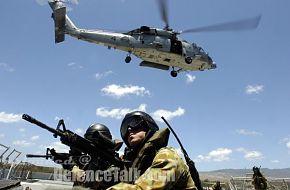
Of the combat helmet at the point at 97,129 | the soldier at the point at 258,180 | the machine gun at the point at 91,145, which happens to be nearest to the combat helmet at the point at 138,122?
the machine gun at the point at 91,145

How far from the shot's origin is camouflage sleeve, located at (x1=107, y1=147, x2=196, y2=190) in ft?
8.94

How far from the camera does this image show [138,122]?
3375 mm

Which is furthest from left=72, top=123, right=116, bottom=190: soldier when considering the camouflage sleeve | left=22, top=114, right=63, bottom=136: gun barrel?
the camouflage sleeve

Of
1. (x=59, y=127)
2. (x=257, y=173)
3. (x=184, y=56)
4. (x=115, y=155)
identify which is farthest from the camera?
(x=184, y=56)

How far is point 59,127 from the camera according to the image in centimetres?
546

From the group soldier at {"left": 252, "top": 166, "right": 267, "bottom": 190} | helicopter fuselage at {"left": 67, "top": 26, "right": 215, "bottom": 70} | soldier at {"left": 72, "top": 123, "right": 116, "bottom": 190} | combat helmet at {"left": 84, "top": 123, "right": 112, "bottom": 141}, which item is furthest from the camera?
helicopter fuselage at {"left": 67, "top": 26, "right": 215, "bottom": 70}

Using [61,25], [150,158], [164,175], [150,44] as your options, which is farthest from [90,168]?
[61,25]

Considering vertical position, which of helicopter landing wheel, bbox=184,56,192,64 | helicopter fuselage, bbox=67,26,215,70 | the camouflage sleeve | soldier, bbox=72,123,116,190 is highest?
helicopter fuselage, bbox=67,26,215,70

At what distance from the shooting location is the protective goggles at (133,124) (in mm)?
3367

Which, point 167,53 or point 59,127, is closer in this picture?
point 59,127

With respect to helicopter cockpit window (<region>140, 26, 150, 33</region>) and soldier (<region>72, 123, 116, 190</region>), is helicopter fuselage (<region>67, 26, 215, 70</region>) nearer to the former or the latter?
helicopter cockpit window (<region>140, 26, 150, 33</region>)

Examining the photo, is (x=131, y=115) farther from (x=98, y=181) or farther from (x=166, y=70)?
(x=166, y=70)

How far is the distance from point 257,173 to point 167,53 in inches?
739

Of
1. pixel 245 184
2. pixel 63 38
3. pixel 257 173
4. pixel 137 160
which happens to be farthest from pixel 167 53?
pixel 137 160
